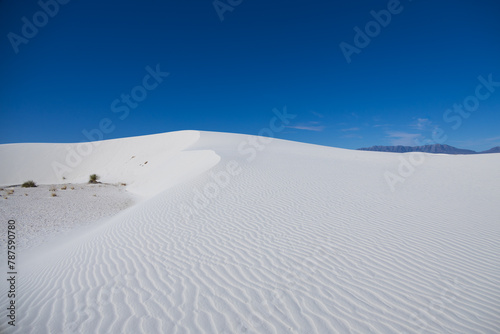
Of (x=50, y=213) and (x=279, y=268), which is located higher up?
(x=279, y=268)

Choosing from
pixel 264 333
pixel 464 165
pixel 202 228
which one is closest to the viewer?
pixel 264 333

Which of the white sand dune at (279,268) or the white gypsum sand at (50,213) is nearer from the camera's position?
the white sand dune at (279,268)

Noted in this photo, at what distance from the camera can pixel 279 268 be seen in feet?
12.7

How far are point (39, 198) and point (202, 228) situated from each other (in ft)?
41.7

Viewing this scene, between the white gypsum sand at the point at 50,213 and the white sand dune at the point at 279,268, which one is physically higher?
the white sand dune at the point at 279,268

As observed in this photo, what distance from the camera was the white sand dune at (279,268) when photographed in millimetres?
2801

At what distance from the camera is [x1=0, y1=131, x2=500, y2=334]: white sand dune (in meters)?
2.80

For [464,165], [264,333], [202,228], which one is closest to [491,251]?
[264,333]

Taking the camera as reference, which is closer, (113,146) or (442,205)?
(442,205)

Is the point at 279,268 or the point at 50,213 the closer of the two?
the point at 279,268

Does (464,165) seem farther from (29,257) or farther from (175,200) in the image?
(29,257)

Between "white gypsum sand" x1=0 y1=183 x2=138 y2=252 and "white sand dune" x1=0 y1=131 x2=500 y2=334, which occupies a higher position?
"white sand dune" x1=0 y1=131 x2=500 y2=334

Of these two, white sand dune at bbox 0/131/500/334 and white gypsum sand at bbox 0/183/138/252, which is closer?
white sand dune at bbox 0/131/500/334

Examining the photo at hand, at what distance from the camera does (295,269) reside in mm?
3848
